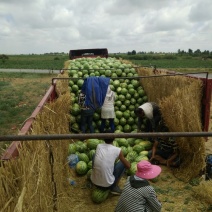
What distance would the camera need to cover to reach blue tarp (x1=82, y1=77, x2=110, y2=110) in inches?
327

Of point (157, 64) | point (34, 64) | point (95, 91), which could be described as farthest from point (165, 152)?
point (34, 64)

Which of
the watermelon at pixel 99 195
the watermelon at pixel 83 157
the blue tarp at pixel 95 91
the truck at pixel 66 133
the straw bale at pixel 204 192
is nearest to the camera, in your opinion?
the truck at pixel 66 133

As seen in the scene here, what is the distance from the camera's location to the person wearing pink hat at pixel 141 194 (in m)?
3.89

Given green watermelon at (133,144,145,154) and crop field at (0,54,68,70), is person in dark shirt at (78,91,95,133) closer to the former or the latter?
green watermelon at (133,144,145,154)

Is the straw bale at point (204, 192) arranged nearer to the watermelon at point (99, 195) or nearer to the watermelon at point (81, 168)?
the watermelon at point (99, 195)

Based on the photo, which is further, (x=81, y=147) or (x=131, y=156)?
(x=81, y=147)

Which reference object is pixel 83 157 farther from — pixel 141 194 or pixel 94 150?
pixel 141 194

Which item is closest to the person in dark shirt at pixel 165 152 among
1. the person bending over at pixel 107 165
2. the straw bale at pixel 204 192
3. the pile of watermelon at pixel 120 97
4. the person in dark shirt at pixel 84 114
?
the straw bale at pixel 204 192

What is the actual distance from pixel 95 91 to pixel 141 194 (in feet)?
15.7

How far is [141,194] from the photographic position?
3.88m

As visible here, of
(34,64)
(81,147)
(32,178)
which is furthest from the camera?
(34,64)

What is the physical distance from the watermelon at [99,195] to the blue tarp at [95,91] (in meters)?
3.43

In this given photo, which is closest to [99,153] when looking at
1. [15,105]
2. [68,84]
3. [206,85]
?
[206,85]

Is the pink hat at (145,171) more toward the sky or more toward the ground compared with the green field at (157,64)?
more toward the sky
